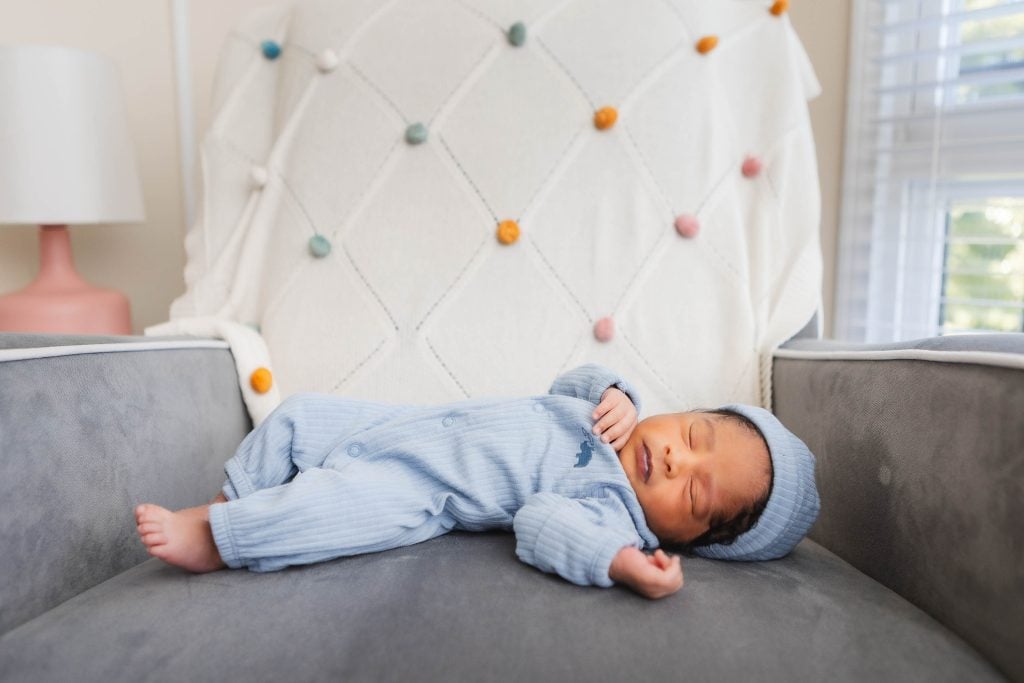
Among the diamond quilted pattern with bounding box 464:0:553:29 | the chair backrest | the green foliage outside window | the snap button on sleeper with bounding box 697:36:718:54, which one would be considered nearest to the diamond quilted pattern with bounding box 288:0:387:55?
the chair backrest

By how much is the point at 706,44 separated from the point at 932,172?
54 cm

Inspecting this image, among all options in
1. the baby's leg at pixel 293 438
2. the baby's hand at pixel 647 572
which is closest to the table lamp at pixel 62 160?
the baby's leg at pixel 293 438

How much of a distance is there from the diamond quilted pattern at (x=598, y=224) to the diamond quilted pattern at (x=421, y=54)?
22 centimetres

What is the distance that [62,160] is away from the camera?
1365 mm

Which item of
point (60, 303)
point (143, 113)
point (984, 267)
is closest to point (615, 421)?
point (984, 267)

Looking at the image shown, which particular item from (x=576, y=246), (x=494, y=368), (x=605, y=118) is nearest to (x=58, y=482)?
(x=494, y=368)

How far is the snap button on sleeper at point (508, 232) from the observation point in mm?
1104

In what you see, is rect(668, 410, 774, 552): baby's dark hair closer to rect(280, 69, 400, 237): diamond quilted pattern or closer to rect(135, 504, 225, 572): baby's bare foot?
rect(135, 504, 225, 572): baby's bare foot

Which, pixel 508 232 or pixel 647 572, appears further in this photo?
pixel 508 232

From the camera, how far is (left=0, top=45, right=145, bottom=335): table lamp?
133cm

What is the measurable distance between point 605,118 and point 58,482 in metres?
0.83

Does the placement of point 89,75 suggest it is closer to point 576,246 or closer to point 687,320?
point 576,246

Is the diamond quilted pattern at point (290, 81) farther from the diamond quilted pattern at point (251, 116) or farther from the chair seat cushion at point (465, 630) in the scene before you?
the chair seat cushion at point (465, 630)

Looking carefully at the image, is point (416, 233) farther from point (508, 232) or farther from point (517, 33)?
point (517, 33)
